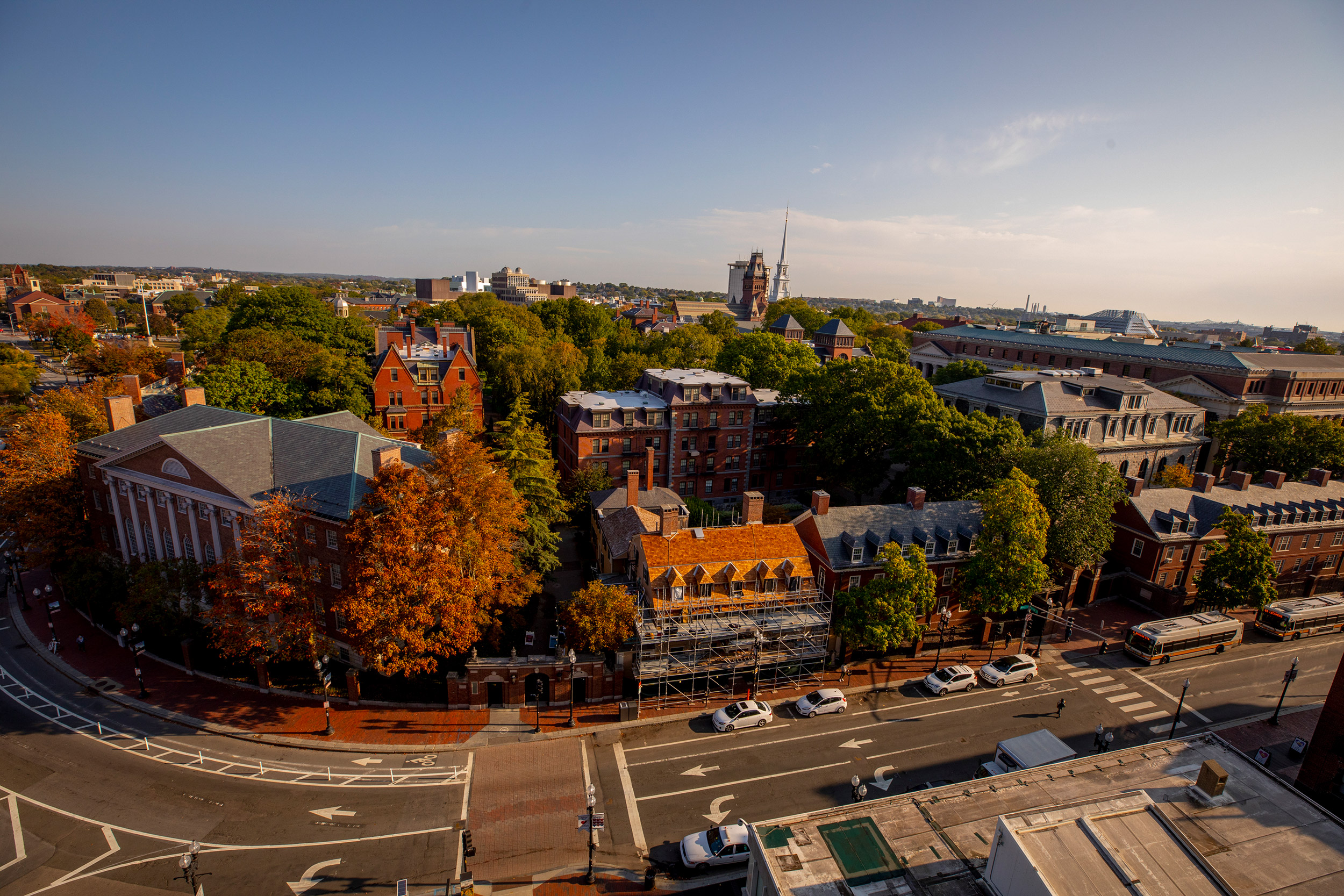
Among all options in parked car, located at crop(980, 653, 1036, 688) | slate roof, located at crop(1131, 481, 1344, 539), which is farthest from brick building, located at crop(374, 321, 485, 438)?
slate roof, located at crop(1131, 481, 1344, 539)

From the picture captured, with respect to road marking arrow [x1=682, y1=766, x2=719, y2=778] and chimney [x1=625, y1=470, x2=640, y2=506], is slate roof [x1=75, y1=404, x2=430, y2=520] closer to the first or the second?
chimney [x1=625, y1=470, x2=640, y2=506]

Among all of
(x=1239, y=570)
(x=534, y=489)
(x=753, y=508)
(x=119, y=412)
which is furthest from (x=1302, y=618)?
(x=119, y=412)

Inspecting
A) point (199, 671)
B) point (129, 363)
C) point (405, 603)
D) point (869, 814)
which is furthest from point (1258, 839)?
point (129, 363)

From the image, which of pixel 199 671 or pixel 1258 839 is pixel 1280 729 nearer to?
pixel 1258 839

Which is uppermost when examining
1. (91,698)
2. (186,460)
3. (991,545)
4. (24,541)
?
(186,460)

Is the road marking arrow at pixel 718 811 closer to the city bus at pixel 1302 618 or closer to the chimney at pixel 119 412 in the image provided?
the city bus at pixel 1302 618

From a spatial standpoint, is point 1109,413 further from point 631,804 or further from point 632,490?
point 631,804
